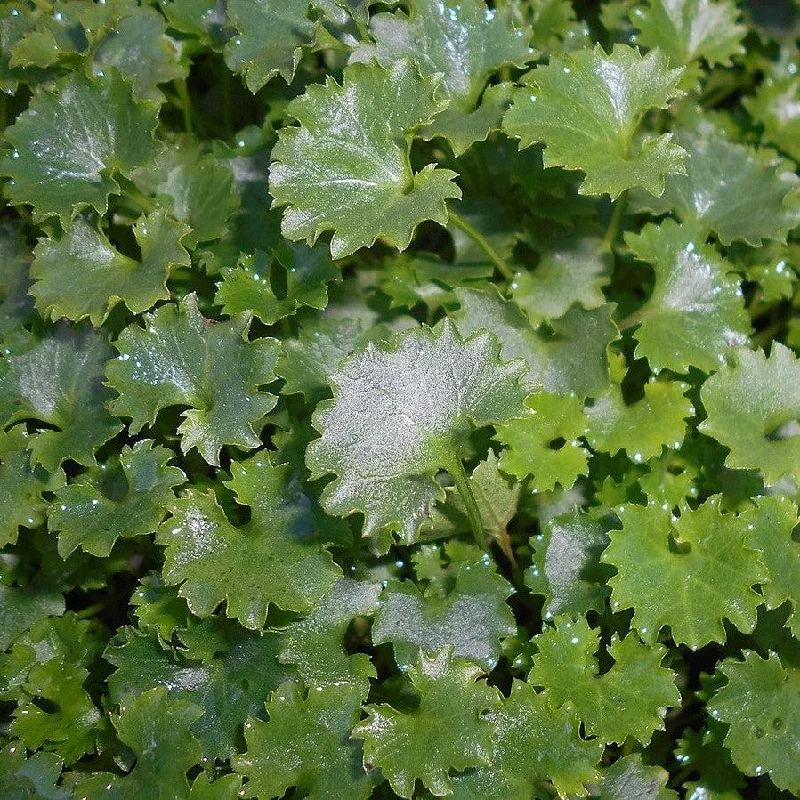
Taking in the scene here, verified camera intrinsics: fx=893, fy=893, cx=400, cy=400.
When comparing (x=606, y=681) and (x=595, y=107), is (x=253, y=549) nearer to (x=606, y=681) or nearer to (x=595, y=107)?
(x=606, y=681)

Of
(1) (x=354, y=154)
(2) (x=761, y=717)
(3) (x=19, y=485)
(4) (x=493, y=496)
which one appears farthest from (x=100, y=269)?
(2) (x=761, y=717)

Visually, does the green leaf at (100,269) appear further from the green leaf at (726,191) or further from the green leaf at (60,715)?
the green leaf at (726,191)

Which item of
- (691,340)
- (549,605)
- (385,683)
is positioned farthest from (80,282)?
(691,340)

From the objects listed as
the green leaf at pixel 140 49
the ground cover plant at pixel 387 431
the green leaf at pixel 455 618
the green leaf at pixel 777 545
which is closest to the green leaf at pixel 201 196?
the ground cover plant at pixel 387 431

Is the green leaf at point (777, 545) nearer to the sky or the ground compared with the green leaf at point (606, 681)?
nearer to the sky

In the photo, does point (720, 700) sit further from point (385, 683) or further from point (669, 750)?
point (385, 683)

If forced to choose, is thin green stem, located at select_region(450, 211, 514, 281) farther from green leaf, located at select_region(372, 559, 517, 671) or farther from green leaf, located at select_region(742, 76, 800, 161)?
green leaf, located at select_region(742, 76, 800, 161)
